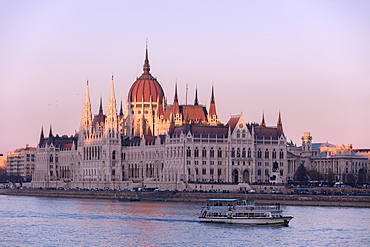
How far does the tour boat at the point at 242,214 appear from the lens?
4449 inches

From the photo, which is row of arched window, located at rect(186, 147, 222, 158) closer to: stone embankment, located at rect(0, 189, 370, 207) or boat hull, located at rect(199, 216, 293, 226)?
stone embankment, located at rect(0, 189, 370, 207)

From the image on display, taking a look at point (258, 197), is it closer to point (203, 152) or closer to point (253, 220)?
point (203, 152)

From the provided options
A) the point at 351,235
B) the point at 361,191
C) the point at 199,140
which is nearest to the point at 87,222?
the point at 351,235

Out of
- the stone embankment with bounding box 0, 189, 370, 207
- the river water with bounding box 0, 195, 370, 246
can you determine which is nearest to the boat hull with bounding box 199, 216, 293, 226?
the river water with bounding box 0, 195, 370, 246

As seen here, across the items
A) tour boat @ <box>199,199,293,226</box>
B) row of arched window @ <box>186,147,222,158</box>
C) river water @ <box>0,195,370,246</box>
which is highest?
row of arched window @ <box>186,147,222,158</box>

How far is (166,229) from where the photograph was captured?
4281 inches

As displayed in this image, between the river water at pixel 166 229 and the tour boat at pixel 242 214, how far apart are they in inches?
54.3

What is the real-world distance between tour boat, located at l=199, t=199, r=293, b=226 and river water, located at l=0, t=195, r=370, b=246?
1380 millimetres

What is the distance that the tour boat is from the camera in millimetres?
113000

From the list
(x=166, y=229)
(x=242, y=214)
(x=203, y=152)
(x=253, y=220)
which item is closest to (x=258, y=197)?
(x=203, y=152)

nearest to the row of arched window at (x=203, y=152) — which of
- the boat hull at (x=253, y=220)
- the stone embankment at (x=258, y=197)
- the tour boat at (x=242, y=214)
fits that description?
the stone embankment at (x=258, y=197)

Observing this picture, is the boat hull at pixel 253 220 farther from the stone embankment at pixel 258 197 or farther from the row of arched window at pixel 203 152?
the row of arched window at pixel 203 152

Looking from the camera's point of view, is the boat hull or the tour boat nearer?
the boat hull

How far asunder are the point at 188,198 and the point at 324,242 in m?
72.2
